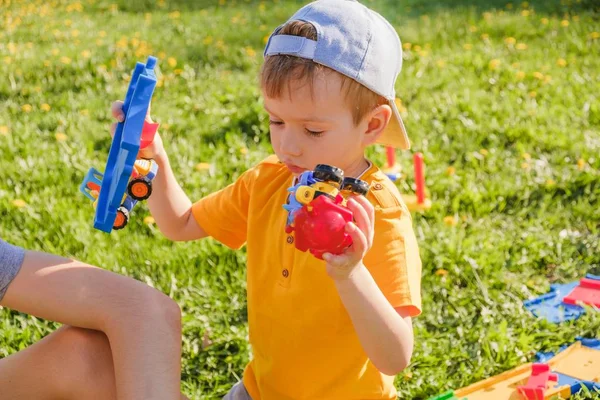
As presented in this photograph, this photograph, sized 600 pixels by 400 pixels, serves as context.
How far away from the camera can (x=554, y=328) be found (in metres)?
2.71

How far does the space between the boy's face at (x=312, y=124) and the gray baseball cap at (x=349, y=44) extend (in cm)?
5

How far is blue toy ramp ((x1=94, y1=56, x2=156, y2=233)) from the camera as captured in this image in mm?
1642

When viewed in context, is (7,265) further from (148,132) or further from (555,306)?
(555,306)

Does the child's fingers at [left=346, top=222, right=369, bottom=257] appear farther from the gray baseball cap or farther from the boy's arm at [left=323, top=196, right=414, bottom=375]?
the gray baseball cap

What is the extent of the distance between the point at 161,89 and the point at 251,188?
2.89 metres

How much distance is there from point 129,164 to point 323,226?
442 millimetres

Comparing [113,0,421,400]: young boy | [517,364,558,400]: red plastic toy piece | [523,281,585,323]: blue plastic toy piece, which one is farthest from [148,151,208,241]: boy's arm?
[523,281,585,323]: blue plastic toy piece

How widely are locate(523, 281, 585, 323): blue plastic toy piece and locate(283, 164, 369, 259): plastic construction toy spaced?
1516 mm

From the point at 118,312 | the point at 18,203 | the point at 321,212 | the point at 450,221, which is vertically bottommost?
the point at 18,203

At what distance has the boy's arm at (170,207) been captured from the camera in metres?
2.09

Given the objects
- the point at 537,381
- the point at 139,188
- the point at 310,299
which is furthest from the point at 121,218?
the point at 537,381

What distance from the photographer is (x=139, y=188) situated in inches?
71.4

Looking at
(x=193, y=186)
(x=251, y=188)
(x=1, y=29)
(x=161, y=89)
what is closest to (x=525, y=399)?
(x=251, y=188)

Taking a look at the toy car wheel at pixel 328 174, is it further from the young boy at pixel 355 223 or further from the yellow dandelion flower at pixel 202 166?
the yellow dandelion flower at pixel 202 166
